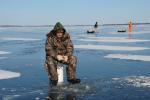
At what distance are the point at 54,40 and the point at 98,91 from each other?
1644mm

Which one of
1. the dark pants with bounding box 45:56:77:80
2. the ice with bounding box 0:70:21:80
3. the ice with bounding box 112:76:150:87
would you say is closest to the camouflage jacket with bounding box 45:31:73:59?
the dark pants with bounding box 45:56:77:80

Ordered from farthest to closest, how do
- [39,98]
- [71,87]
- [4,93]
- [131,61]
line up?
[131,61]
[71,87]
[4,93]
[39,98]

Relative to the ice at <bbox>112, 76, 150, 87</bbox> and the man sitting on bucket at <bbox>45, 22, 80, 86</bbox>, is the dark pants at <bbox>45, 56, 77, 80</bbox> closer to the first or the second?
the man sitting on bucket at <bbox>45, 22, 80, 86</bbox>

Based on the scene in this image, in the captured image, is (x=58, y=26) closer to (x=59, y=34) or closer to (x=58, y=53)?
(x=59, y=34)

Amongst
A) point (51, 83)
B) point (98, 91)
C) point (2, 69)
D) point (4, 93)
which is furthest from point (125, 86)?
point (2, 69)

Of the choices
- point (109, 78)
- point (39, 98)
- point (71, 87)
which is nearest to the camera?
point (39, 98)

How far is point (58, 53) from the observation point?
8.42 metres

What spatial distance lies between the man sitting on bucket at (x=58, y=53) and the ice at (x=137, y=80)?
115cm

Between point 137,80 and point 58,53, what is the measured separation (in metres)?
1.92

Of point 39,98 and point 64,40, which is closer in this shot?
point 39,98

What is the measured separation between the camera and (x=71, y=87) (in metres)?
7.89

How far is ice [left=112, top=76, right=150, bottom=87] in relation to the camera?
8.10m

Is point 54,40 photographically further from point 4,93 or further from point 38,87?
point 4,93

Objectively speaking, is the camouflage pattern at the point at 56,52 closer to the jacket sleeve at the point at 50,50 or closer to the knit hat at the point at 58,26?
the jacket sleeve at the point at 50,50
